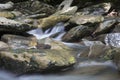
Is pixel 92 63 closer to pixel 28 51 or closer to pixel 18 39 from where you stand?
pixel 28 51

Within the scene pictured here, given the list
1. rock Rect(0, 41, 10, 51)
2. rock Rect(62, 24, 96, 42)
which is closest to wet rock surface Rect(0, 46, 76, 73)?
rock Rect(0, 41, 10, 51)

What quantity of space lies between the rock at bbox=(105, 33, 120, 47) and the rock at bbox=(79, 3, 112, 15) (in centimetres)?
305

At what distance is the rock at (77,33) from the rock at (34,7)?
317cm

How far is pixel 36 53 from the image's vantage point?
6562 mm

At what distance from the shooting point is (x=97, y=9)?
1195cm

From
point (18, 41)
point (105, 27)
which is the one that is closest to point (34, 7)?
point (105, 27)

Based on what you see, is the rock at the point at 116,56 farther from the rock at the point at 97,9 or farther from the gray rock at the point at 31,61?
the rock at the point at 97,9

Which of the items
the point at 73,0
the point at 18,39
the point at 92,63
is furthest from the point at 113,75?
the point at 73,0

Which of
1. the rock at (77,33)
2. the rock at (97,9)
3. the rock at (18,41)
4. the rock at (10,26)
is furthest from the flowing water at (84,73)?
the rock at (97,9)

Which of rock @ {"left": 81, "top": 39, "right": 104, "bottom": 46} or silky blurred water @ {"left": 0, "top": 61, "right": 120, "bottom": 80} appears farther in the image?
rock @ {"left": 81, "top": 39, "right": 104, "bottom": 46}

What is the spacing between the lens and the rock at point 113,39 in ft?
27.3

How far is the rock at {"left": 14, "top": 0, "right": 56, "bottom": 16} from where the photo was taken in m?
12.8

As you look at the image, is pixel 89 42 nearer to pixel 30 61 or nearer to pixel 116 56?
pixel 116 56

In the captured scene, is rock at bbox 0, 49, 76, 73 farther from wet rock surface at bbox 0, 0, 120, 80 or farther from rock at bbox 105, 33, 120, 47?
rock at bbox 105, 33, 120, 47
